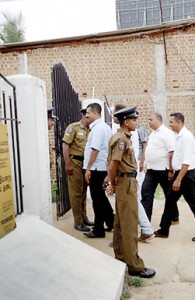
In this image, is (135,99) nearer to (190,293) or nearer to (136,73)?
(136,73)

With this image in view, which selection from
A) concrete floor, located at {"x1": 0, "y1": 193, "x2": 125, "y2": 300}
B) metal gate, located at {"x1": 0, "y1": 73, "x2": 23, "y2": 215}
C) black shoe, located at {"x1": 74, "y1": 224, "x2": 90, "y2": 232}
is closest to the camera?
concrete floor, located at {"x1": 0, "y1": 193, "x2": 125, "y2": 300}

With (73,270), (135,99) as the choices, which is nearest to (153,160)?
(73,270)

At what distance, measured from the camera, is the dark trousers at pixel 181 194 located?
4.97 m

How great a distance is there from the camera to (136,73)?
1067 cm

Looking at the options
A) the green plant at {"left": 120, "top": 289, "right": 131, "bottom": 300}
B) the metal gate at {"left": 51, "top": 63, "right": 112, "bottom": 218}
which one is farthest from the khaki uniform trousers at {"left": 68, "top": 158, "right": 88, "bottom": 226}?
the green plant at {"left": 120, "top": 289, "right": 131, "bottom": 300}

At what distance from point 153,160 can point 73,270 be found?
8.69ft

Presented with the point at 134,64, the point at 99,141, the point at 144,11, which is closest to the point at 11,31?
the point at 144,11

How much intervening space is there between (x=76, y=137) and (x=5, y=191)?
2138 mm

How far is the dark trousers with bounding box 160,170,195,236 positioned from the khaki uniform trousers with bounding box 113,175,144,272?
4.59ft

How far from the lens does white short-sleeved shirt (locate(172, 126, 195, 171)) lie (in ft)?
15.9

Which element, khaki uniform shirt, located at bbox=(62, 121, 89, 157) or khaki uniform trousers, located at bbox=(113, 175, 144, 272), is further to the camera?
khaki uniform shirt, located at bbox=(62, 121, 89, 157)

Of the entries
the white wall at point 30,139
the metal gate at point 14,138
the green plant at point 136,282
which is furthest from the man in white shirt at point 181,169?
the metal gate at point 14,138

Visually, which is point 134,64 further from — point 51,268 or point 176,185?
point 51,268

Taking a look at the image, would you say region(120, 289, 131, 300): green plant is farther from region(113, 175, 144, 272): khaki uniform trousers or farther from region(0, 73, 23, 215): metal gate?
region(0, 73, 23, 215): metal gate
